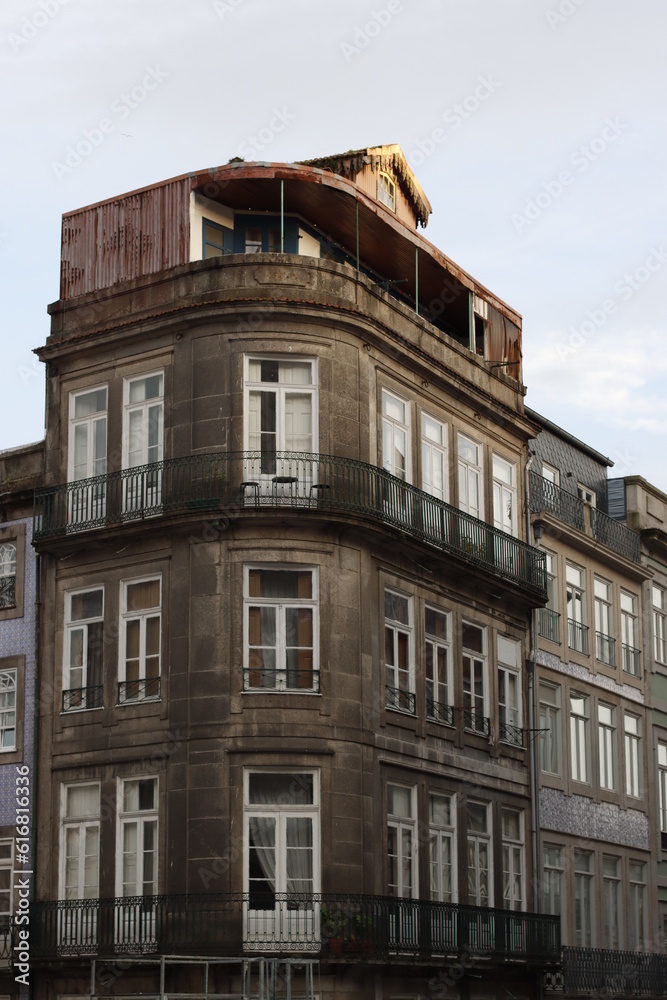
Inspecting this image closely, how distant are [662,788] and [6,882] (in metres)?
17.9

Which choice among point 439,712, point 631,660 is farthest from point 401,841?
point 631,660

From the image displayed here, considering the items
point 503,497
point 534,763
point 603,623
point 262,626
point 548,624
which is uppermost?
point 503,497

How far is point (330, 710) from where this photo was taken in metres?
30.3

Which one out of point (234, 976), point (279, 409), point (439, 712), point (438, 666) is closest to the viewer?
point (234, 976)

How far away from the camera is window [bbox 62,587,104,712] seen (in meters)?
32.1

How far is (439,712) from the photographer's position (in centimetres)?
3388

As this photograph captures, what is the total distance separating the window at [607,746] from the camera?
41281mm

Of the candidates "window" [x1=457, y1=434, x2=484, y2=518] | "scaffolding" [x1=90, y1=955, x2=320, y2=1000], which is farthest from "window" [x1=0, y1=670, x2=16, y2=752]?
"window" [x1=457, y1=434, x2=484, y2=518]

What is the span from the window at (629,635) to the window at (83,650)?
49.7 feet

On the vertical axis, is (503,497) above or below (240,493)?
above

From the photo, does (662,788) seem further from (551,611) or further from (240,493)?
(240,493)

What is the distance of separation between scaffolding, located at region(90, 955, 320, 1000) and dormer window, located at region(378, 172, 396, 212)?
15997mm

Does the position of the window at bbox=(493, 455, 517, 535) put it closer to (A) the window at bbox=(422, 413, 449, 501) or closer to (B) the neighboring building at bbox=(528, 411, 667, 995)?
(B) the neighboring building at bbox=(528, 411, 667, 995)

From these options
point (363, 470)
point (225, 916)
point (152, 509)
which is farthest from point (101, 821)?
point (363, 470)
